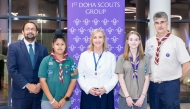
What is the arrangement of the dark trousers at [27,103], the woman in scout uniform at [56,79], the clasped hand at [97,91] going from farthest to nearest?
the dark trousers at [27,103]
the clasped hand at [97,91]
the woman in scout uniform at [56,79]

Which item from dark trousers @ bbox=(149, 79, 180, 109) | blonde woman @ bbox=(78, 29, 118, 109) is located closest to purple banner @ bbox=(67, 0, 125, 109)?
blonde woman @ bbox=(78, 29, 118, 109)

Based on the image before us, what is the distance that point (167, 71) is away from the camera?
3.34 metres

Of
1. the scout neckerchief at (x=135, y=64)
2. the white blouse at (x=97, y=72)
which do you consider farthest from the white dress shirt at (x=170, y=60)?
the white blouse at (x=97, y=72)

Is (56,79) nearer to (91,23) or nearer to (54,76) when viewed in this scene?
(54,76)

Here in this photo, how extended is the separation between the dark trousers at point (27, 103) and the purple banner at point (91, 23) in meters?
0.77

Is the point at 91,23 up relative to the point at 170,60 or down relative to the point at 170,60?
up

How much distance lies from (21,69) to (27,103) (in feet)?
1.56

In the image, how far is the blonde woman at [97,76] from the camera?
3330mm

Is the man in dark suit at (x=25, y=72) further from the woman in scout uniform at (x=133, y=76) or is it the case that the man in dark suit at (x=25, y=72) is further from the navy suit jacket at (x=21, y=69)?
the woman in scout uniform at (x=133, y=76)

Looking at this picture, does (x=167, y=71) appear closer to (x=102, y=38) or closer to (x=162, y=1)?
(x=102, y=38)

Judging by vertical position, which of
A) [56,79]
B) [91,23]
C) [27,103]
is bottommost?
[27,103]

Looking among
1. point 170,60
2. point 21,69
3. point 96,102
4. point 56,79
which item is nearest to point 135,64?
point 170,60

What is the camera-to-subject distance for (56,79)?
126 inches

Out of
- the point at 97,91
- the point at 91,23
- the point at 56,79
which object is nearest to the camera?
the point at 56,79
